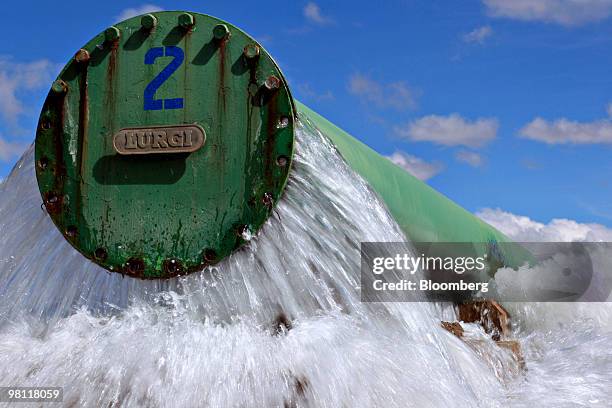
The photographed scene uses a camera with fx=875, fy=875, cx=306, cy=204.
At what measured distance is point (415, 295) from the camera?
380 cm

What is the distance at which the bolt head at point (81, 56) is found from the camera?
3.64 m

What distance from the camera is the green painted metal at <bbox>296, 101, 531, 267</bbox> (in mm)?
3797

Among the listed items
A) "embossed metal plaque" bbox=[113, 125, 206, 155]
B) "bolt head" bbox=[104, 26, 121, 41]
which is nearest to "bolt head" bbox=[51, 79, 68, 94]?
"bolt head" bbox=[104, 26, 121, 41]

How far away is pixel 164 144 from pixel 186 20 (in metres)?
0.51

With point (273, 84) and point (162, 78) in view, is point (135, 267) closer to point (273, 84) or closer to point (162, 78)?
point (162, 78)

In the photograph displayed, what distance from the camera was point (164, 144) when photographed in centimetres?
345

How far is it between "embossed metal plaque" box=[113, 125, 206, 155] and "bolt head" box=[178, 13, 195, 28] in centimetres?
41

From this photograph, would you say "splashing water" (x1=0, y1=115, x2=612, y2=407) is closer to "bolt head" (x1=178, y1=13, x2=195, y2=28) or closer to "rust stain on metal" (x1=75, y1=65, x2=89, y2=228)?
"rust stain on metal" (x1=75, y1=65, x2=89, y2=228)

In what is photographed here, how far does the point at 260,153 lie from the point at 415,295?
38.7 inches

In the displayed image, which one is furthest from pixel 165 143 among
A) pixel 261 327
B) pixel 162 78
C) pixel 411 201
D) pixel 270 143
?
pixel 411 201

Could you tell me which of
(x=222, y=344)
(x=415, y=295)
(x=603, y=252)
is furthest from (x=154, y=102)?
(x=603, y=252)

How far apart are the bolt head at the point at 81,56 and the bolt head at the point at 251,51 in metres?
0.71

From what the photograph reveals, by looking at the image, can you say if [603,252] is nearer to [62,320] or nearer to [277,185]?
[277,185]

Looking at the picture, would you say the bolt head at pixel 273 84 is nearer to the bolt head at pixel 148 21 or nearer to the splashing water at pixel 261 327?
the splashing water at pixel 261 327
